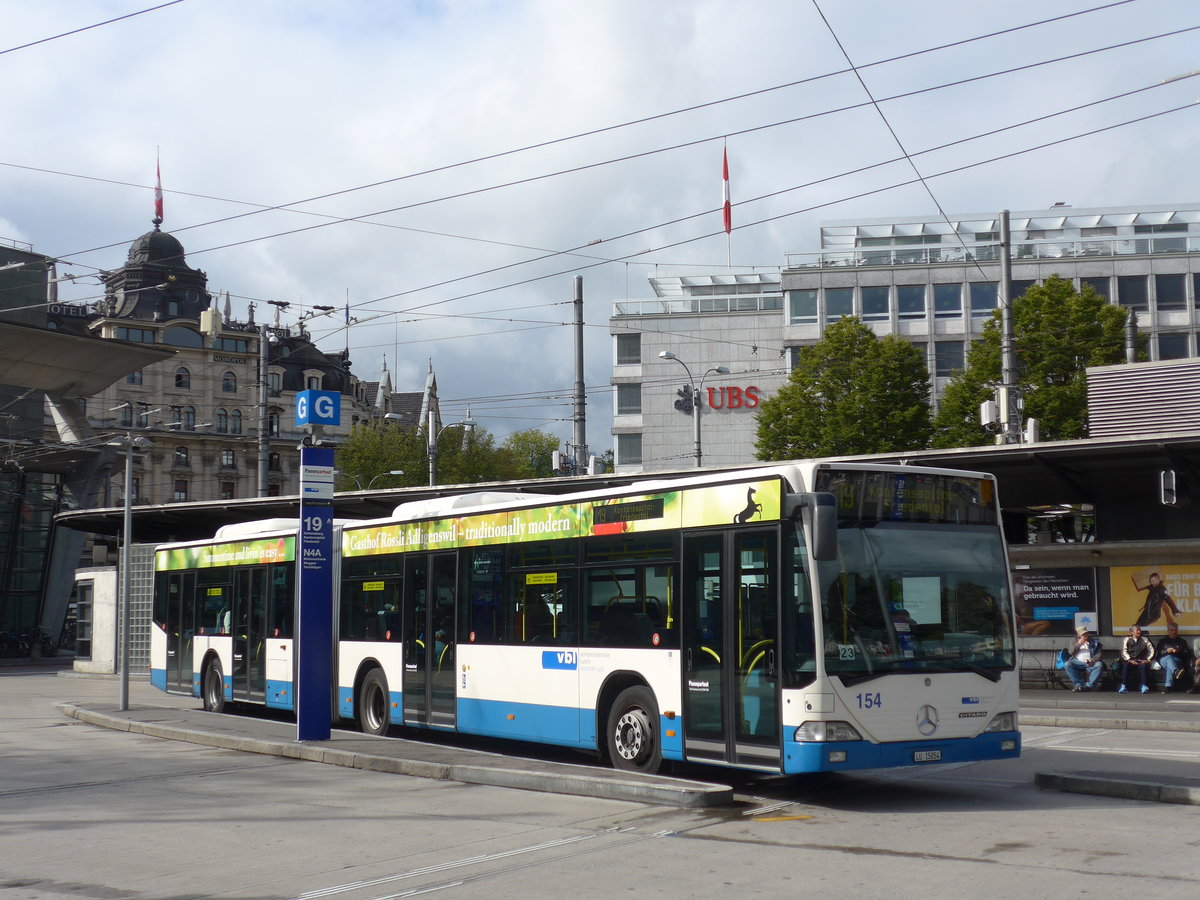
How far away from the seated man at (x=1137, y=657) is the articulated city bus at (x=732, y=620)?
13.0 m

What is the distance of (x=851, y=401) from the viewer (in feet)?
171

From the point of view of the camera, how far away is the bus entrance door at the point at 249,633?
2092 centimetres

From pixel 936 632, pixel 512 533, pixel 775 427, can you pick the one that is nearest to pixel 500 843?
pixel 936 632

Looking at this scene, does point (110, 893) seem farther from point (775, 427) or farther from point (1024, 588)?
point (775, 427)

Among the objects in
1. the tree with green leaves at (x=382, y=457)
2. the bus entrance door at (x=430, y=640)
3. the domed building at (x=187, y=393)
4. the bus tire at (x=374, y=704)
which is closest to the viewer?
the bus entrance door at (x=430, y=640)

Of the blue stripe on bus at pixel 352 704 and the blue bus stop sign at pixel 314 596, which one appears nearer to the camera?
the blue bus stop sign at pixel 314 596

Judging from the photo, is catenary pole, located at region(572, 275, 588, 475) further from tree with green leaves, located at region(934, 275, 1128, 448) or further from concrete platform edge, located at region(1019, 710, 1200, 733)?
tree with green leaves, located at region(934, 275, 1128, 448)

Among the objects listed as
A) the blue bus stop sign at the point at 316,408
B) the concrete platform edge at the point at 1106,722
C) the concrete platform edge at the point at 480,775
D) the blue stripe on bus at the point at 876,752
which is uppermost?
the blue bus stop sign at the point at 316,408

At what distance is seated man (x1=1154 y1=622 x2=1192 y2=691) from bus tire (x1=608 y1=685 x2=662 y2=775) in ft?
46.6

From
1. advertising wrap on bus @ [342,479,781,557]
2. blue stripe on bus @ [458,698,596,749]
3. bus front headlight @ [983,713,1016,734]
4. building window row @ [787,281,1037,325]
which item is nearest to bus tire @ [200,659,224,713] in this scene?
advertising wrap on bus @ [342,479,781,557]

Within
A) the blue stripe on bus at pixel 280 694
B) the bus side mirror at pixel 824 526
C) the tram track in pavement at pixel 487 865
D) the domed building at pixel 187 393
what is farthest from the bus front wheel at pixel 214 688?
the domed building at pixel 187 393

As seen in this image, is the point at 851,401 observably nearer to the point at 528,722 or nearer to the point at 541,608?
the point at 541,608

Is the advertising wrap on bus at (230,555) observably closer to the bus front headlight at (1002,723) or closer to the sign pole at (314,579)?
the sign pole at (314,579)

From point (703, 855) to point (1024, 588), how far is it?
693 inches
